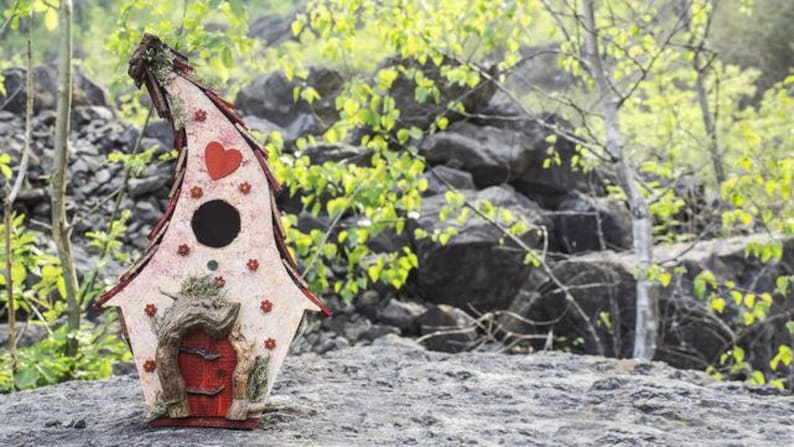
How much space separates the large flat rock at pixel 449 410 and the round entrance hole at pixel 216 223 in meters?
0.58

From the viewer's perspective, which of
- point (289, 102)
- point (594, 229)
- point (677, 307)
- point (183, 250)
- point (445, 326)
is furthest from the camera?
point (289, 102)

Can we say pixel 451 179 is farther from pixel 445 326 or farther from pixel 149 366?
pixel 149 366

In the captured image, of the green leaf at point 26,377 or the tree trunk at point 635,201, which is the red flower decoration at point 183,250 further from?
the tree trunk at point 635,201

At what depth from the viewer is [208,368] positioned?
2.62 metres

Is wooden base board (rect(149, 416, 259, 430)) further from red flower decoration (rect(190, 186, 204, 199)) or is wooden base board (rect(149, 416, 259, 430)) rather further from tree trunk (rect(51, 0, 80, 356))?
tree trunk (rect(51, 0, 80, 356))

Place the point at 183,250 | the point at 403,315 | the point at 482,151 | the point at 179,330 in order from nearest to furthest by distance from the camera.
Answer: the point at 179,330
the point at 183,250
the point at 403,315
the point at 482,151

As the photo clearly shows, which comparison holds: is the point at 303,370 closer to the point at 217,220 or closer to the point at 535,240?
the point at 217,220

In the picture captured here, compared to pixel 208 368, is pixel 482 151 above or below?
above

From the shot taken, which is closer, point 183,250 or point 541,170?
point 183,250

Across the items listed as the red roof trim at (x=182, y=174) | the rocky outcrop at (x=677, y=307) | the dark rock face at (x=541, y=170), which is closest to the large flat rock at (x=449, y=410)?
the red roof trim at (x=182, y=174)

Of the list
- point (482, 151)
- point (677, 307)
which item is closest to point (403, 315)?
point (677, 307)

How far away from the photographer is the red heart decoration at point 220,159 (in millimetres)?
2680

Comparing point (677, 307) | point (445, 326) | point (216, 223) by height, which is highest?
point (216, 223)

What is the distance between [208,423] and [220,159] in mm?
816
